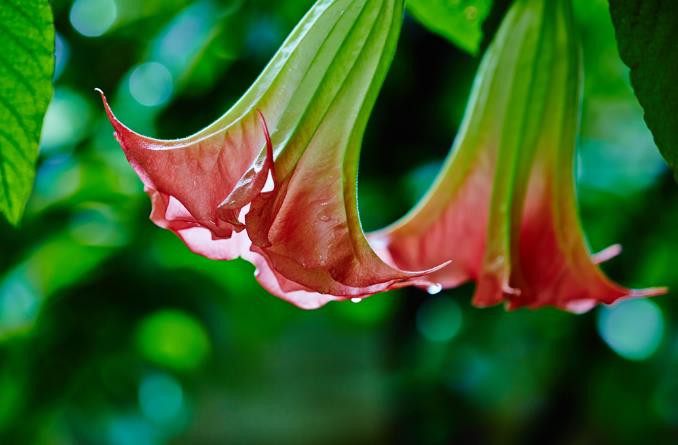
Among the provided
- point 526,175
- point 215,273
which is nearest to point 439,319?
point 215,273

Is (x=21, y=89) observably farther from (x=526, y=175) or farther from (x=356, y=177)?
(x=526, y=175)

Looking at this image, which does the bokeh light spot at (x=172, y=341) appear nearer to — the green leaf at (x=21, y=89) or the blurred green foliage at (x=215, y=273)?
the blurred green foliage at (x=215, y=273)

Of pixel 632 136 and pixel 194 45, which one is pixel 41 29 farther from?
pixel 632 136

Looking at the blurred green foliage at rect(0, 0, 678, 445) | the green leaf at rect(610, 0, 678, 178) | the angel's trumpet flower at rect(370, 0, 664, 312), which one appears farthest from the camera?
the blurred green foliage at rect(0, 0, 678, 445)

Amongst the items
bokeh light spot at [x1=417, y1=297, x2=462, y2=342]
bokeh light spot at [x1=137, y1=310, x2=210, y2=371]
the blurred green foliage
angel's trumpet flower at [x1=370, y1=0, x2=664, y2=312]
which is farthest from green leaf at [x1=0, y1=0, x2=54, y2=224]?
bokeh light spot at [x1=417, y1=297, x2=462, y2=342]

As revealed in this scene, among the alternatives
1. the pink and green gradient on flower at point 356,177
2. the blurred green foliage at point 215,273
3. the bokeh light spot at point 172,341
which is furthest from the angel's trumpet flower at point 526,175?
the bokeh light spot at point 172,341

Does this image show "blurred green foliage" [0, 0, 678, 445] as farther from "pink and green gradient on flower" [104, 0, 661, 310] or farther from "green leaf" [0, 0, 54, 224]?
"green leaf" [0, 0, 54, 224]
